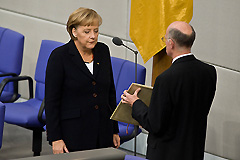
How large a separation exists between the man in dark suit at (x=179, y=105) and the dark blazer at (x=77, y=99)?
0.81 feet

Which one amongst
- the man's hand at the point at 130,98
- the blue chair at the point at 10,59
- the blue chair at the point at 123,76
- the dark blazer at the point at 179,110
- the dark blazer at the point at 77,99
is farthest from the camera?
the blue chair at the point at 10,59

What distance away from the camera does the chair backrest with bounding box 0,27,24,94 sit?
18.0ft

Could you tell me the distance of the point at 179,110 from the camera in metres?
2.99

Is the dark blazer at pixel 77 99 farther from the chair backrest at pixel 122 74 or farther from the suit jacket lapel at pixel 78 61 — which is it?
the chair backrest at pixel 122 74

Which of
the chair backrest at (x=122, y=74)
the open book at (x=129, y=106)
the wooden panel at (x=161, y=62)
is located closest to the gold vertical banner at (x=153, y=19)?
the wooden panel at (x=161, y=62)

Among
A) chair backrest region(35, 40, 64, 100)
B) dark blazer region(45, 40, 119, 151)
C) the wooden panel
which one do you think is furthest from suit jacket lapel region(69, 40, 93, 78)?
chair backrest region(35, 40, 64, 100)

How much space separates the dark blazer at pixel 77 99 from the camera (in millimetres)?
3096

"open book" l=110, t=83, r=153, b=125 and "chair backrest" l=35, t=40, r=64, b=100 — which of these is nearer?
"open book" l=110, t=83, r=153, b=125

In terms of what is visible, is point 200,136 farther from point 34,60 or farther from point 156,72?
point 34,60

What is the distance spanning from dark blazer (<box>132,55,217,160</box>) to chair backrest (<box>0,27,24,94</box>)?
265cm

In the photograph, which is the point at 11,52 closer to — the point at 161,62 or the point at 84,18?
the point at 161,62

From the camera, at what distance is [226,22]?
15.1 feet

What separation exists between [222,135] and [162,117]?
2056 mm

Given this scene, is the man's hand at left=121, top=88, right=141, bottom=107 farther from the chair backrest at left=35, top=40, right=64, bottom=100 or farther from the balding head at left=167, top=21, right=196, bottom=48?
the chair backrest at left=35, top=40, right=64, bottom=100
